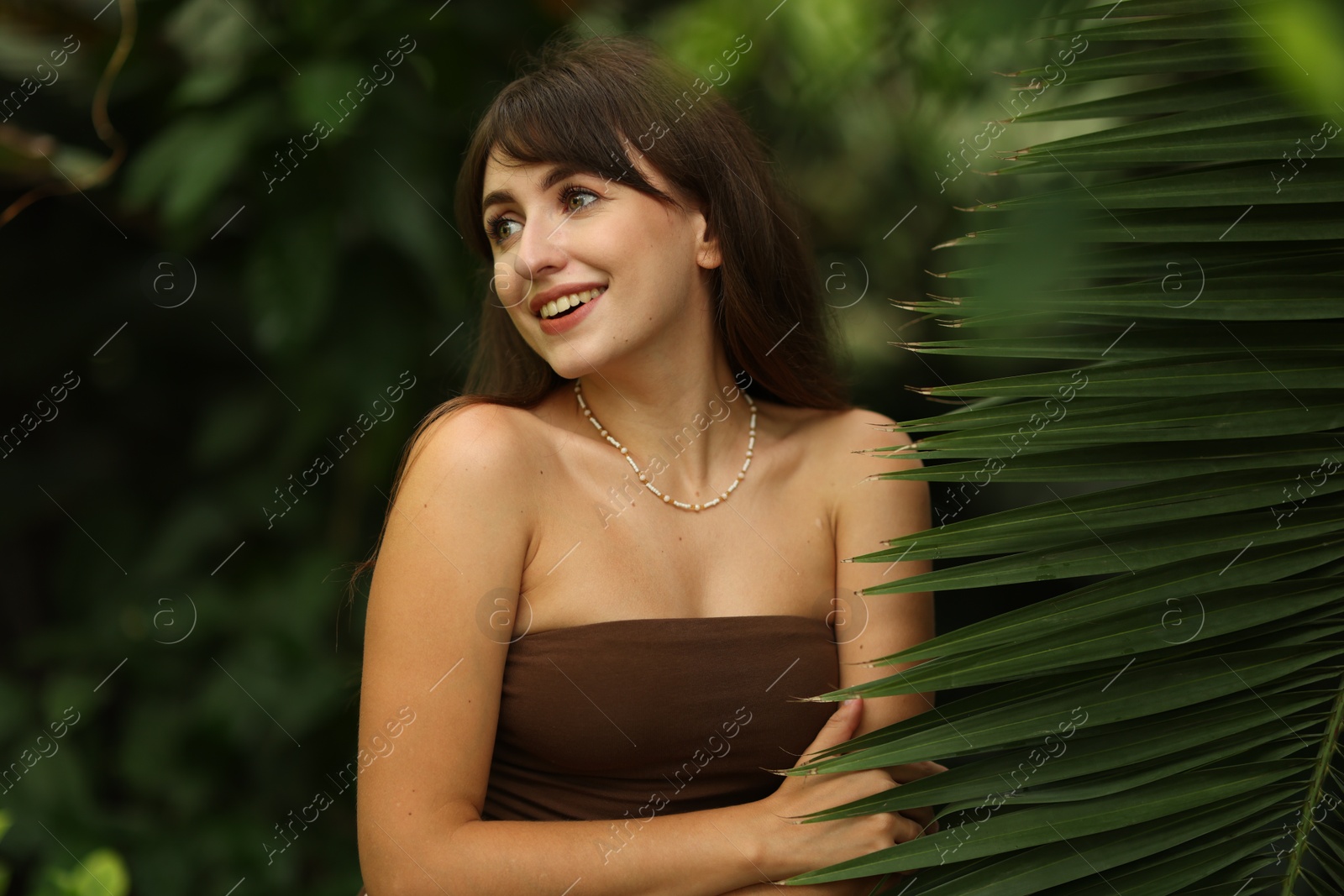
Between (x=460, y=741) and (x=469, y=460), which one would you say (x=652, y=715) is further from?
(x=469, y=460)

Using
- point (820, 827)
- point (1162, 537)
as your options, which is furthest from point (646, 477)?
point (1162, 537)

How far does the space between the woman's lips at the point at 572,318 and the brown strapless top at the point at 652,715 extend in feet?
1.05

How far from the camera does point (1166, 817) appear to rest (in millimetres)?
951

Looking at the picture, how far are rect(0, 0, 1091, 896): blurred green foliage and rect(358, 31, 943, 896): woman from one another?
54 centimetres

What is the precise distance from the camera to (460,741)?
1157 millimetres

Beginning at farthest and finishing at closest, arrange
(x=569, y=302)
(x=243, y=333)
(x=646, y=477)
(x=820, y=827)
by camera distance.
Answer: (x=243, y=333)
(x=646, y=477)
(x=569, y=302)
(x=820, y=827)

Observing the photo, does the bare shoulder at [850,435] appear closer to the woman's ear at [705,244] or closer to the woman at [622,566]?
the woman at [622,566]

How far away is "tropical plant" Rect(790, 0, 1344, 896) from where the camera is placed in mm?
931

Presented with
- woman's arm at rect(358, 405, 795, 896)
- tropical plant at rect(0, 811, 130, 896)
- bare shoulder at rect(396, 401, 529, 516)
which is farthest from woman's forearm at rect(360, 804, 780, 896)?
tropical plant at rect(0, 811, 130, 896)

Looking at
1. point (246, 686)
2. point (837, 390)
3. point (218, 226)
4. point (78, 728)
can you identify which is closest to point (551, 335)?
point (837, 390)

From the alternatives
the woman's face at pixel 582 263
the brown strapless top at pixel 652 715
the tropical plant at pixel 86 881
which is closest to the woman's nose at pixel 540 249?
the woman's face at pixel 582 263

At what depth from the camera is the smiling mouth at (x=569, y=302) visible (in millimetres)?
1227

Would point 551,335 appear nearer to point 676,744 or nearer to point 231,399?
point 676,744

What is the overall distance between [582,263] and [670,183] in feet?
0.51
